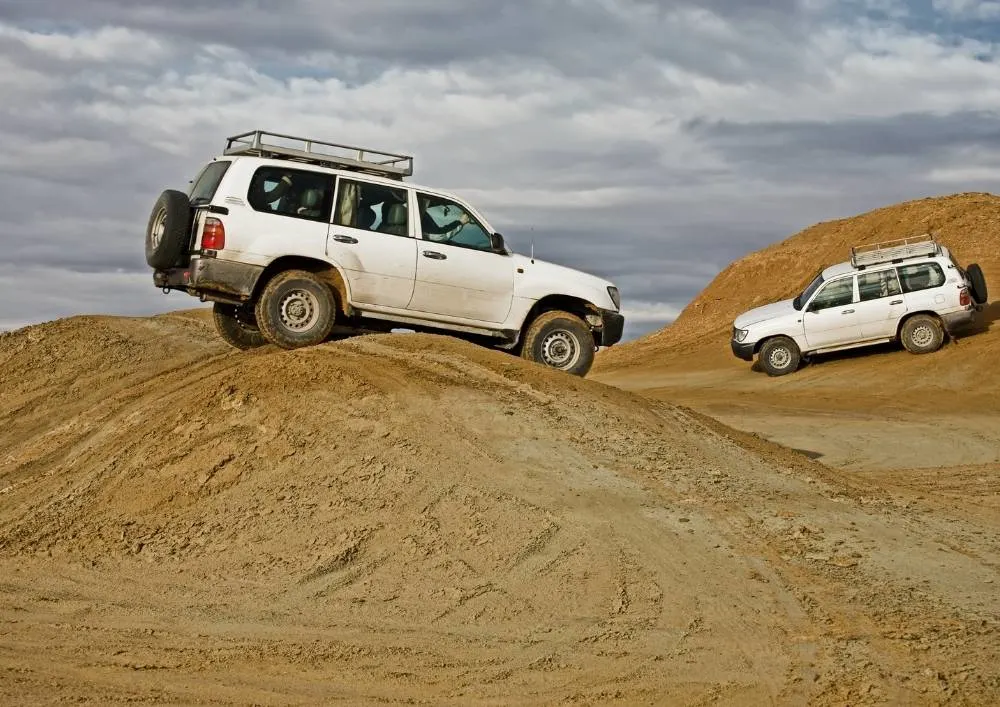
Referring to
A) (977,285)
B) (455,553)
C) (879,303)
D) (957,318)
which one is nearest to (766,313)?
(879,303)

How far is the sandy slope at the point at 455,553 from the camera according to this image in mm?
6648

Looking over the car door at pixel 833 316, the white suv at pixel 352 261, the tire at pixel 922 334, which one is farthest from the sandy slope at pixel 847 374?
the white suv at pixel 352 261

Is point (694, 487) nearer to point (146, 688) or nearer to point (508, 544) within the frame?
point (508, 544)

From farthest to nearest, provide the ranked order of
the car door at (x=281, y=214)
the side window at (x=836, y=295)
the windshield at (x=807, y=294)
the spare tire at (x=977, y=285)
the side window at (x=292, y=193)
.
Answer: the windshield at (x=807, y=294), the spare tire at (x=977, y=285), the side window at (x=836, y=295), the side window at (x=292, y=193), the car door at (x=281, y=214)

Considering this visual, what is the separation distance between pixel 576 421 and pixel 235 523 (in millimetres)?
3235

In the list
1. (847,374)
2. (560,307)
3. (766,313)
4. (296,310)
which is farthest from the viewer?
(766,313)

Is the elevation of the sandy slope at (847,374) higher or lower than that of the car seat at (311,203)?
lower

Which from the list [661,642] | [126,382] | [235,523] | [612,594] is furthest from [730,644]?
[126,382]

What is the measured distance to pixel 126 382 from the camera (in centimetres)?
1464

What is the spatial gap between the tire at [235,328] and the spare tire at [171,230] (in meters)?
1.41

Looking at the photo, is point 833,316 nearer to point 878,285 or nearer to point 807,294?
point 807,294

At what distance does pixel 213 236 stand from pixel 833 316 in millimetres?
14822

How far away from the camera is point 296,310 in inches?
479

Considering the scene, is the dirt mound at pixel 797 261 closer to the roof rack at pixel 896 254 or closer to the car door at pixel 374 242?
the roof rack at pixel 896 254
